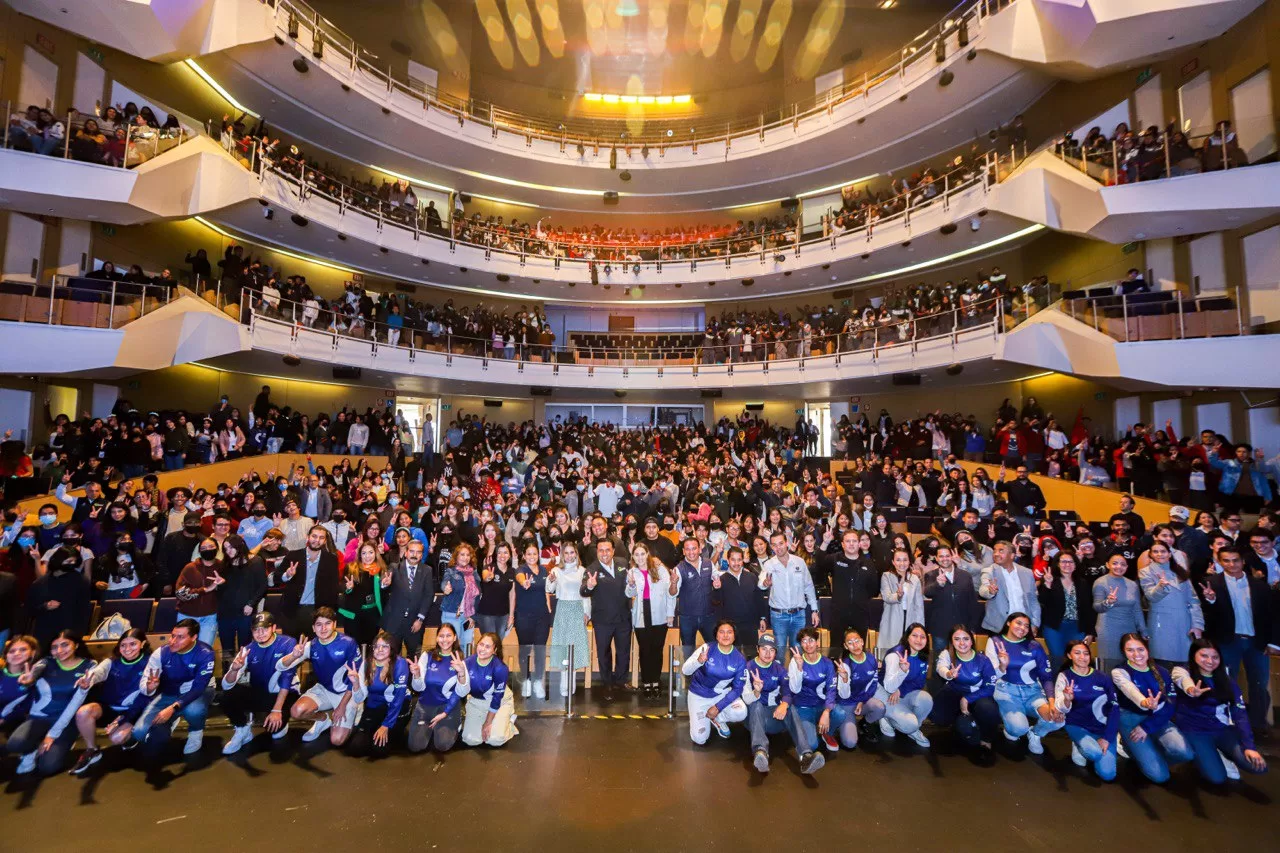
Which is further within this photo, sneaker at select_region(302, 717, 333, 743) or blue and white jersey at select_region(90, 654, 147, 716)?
sneaker at select_region(302, 717, 333, 743)

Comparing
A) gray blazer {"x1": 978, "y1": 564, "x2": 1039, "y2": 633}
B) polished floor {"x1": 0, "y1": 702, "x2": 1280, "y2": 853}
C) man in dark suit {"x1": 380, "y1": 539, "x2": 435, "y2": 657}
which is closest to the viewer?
polished floor {"x1": 0, "y1": 702, "x2": 1280, "y2": 853}

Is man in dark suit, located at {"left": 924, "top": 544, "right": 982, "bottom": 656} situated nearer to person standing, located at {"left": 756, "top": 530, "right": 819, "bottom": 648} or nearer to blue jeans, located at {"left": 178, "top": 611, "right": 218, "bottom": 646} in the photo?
person standing, located at {"left": 756, "top": 530, "right": 819, "bottom": 648}

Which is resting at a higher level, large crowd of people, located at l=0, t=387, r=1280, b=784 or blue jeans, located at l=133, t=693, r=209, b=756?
large crowd of people, located at l=0, t=387, r=1280, b=784

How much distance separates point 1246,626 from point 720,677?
5298 mm

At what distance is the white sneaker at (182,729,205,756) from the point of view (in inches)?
218

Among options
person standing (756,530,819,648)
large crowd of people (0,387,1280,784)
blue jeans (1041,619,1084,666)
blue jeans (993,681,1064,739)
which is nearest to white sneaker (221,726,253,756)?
large crowd of people (0,387,1280,784)

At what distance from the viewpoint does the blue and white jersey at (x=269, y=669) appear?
583 cm

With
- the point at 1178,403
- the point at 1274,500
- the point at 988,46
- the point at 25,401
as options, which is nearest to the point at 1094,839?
the point at 1274,500

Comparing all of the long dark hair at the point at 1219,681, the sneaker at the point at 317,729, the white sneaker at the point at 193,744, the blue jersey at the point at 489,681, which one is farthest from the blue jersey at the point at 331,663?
the long dark hair at the point at 1219,681

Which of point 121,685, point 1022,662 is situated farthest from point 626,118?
point 121,685

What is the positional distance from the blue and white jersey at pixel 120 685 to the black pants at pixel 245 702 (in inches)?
28.8

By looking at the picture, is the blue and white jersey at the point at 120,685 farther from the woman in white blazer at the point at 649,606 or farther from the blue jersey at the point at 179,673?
the woman in white blazer at the point at 649,606

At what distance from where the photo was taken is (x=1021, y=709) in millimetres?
5812

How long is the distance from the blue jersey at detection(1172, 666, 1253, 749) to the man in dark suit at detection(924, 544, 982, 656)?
5.50 feet
